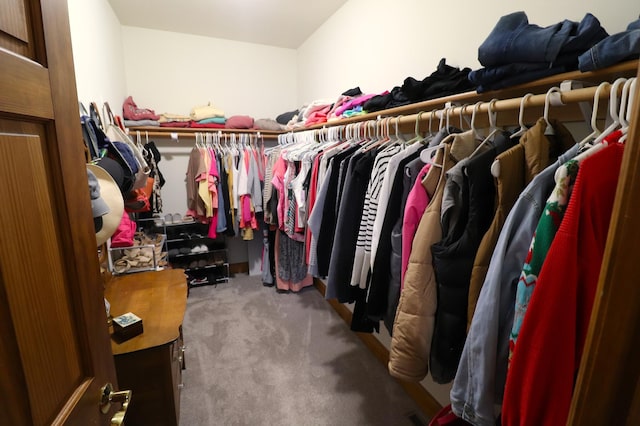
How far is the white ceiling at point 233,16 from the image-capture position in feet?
8.43

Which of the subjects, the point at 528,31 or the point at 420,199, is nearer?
the point at 528,31

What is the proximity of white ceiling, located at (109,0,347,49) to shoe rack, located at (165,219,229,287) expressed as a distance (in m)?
1.88

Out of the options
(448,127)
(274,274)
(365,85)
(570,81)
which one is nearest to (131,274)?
(274,274)

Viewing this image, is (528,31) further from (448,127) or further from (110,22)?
(110,22)

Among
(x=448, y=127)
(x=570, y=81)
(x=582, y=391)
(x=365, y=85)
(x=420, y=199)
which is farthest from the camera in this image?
(x=365, y=85)

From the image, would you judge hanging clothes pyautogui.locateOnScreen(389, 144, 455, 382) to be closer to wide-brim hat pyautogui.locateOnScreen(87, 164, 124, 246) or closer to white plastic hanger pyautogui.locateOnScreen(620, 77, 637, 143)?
white plastic hanger pyautogui.locateOnScreen(620, 77, 637, 143)

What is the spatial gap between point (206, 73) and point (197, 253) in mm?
1900

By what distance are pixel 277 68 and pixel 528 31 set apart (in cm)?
313

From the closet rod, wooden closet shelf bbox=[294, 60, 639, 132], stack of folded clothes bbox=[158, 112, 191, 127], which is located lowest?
the closet rod

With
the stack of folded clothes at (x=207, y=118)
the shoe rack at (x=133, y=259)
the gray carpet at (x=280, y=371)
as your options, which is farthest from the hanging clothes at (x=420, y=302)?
the stack of folded clothes at (x=207, y=118)

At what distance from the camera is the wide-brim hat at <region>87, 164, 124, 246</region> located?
1049 millimetres

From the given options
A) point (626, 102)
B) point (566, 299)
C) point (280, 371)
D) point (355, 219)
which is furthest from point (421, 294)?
point (280, 371)

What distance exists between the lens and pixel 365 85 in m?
2.43

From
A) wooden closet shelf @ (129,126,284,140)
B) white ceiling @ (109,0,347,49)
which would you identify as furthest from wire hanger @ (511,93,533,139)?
wooden closet shelf @ (129,126,284,140)
